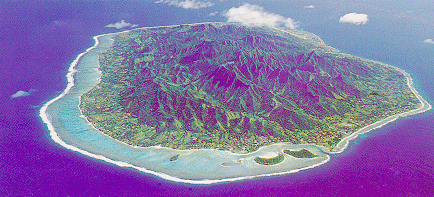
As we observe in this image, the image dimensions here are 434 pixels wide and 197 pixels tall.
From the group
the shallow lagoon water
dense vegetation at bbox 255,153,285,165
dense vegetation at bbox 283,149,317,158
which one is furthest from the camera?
dense vegetation at bbox 283,149,317,158

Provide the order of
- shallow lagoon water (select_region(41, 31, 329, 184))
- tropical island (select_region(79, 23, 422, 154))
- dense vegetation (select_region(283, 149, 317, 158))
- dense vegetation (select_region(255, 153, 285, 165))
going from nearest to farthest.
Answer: shallow lagoon water (select_region(41, 31, 329, 184)), dense vegetation (select_region(255, 153, 285, 165)), dense vegetation (select_region(283, 149, 317, 158)), tropical island (select_region(79, 23, 422, 154))

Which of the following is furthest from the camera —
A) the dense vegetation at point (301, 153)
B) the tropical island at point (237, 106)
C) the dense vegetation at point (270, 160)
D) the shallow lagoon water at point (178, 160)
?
the tropical island at point (237, 106)

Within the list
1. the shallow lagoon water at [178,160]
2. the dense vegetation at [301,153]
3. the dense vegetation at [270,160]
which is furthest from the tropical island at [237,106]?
the dense vegetation at [301,153]

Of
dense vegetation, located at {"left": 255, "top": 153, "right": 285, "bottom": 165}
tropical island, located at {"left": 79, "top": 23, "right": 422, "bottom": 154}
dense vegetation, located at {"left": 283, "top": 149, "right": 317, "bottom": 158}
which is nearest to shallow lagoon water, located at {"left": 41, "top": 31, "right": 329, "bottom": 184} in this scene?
dense vegetation, located at {"left": 255, "top": 153, "right": 285, "bottom": 165}

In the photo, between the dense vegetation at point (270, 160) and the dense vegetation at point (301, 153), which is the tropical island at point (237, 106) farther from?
the dense vegetation at point (301, 153)

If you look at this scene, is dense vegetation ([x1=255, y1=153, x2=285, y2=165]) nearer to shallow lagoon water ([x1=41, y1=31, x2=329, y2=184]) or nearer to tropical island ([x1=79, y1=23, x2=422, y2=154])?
tropical island ([x1=79, y1=23, x2=422, y2=154])

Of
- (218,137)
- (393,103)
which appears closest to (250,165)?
(218,137)

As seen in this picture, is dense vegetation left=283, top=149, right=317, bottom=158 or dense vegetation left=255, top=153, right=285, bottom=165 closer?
dense vegetation left=255, top=153, right=285, bottom=165

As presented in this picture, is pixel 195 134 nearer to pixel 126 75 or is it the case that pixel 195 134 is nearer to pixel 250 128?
pixel 250 128

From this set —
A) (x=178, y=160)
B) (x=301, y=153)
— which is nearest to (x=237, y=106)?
(x=301, y=153)

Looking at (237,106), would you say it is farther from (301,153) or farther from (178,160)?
(178,160)

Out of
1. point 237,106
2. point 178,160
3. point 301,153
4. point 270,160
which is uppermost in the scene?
point 237,106

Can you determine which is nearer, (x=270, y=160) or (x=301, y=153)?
(x=270, y=160)
